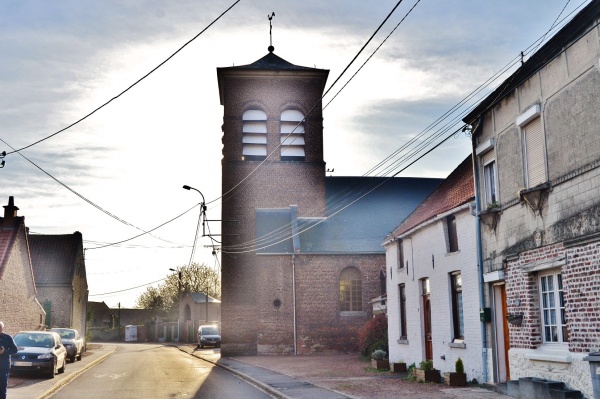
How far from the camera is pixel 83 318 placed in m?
53.2

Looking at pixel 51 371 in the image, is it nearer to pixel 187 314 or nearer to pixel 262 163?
pixel 262 163

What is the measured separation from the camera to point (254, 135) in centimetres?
3884

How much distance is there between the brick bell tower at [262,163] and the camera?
3644 cm

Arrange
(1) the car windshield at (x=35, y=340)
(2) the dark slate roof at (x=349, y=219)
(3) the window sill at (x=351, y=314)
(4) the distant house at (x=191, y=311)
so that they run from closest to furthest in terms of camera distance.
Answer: (1) the car windshield at (x=35, y=340)
(3) the window sill at (x=351, y=314)
(2) the dark slate roof at (x=349, y=219)
(4) the distant house at (x=191, y=311)

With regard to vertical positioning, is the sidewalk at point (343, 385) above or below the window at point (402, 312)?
below

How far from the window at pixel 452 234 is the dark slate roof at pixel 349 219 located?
60.4ft

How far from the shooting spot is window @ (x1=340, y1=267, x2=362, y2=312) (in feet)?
120

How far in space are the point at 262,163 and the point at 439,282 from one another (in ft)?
67.4

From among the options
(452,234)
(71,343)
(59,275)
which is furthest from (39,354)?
(59,275)

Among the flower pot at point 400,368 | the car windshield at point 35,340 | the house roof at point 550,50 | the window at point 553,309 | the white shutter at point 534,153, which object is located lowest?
the flower pot at point 400,368

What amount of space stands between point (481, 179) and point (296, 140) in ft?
77.3

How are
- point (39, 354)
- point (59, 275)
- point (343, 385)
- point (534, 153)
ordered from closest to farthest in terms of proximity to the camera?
point (534, 153) < point (343, 385) < point (39, 354) < point (59, 275)

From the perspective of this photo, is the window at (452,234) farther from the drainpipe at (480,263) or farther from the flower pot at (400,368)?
the flower pot at (400,368)

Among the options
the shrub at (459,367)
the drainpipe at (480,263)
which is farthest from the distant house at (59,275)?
the drainpipe at (480,263)
